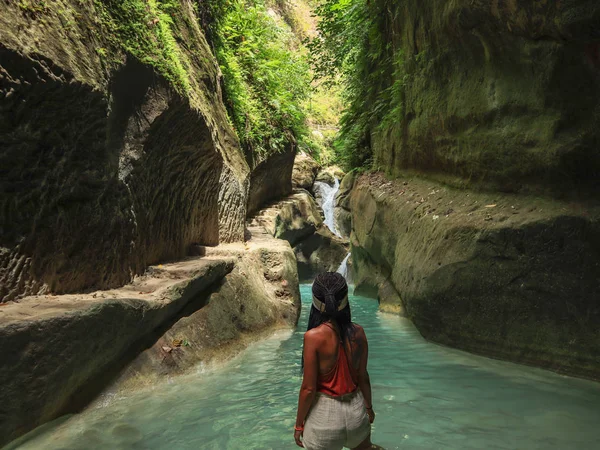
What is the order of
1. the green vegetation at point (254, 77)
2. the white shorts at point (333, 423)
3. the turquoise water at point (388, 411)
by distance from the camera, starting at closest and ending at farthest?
the white shorts at point (333, 423) < the turquoise water at point (388, 411) < the green vegetation at point (254, 77)

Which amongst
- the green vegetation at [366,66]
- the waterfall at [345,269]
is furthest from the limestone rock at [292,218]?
the green vegetation at [366,66]

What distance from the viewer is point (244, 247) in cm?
864

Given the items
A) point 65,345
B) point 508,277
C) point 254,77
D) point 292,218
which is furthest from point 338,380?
point 292,218

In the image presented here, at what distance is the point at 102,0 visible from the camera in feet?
15.6

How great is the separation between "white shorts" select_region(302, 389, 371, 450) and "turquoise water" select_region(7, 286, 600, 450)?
3.68 feet

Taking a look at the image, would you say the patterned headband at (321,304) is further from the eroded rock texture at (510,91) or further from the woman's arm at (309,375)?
the eroded rock texture at (510,91)

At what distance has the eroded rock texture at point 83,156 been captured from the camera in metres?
3.42

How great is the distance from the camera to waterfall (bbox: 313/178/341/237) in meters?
21.2

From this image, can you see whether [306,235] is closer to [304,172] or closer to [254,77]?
[304,172]

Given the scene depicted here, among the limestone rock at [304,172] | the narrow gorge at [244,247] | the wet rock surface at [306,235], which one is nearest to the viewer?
the narrow gorge at [244,247]

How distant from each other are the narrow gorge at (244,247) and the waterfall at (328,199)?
40.1ft

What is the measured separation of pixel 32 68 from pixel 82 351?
7.46 ft

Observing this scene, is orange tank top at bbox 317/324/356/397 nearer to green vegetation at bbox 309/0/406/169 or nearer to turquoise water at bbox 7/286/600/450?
turquoise water at bbox 7/286/600/450

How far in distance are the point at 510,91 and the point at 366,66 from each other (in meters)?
6.51
